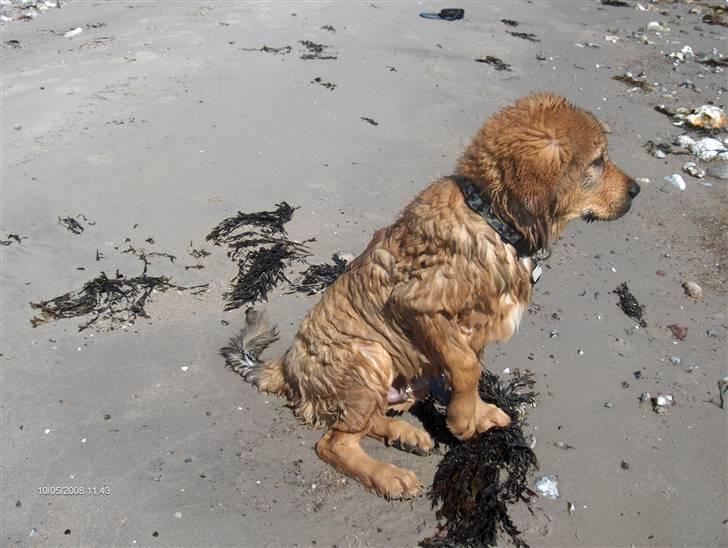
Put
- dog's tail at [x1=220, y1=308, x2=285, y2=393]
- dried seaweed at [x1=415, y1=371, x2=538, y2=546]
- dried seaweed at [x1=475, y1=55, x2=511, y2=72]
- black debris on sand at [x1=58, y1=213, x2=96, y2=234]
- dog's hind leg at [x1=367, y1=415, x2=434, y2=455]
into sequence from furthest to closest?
dried seaweed at [x1=475, y1=55, x2=511, y2=72]
black debris on sand at [x1=58, y1=213, x2=96, y2=234]
dog's tail at [x1=220, y1=308, x2=285, y2=393]
dog's hind leg at [x1=367, y1=415, x2=434, y2=455]
dried seaweed at [x1=415, y1=371, x2=538, y2=546]

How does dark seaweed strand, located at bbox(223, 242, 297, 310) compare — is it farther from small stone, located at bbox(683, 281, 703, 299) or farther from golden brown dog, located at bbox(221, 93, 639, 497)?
small stone, located at bbox(683, 281, 703, 299)

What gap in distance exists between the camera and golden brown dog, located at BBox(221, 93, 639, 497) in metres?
3.12

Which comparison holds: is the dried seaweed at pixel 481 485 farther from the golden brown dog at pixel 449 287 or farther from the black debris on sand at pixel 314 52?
the black debris on sand at pixel 314 52

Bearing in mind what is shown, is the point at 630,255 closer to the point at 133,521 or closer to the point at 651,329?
the point at 651,329

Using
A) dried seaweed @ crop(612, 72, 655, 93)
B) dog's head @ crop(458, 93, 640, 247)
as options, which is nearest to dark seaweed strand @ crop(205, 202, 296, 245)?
dog's head @ crop(458, 93, 640, 247)

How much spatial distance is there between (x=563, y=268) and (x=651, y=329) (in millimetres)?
1002

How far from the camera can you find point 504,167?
3102 millimetres

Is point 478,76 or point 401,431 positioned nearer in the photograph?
point 401,431

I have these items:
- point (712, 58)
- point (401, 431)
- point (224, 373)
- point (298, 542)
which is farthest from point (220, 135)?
point (712, 58)

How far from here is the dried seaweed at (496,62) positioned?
9914 mm

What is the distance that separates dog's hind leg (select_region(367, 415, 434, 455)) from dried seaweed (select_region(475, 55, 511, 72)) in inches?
298

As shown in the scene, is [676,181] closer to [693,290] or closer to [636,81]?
[693,290]

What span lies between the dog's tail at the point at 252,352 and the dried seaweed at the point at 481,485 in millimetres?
1320

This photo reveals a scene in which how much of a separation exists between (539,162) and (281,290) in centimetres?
299
